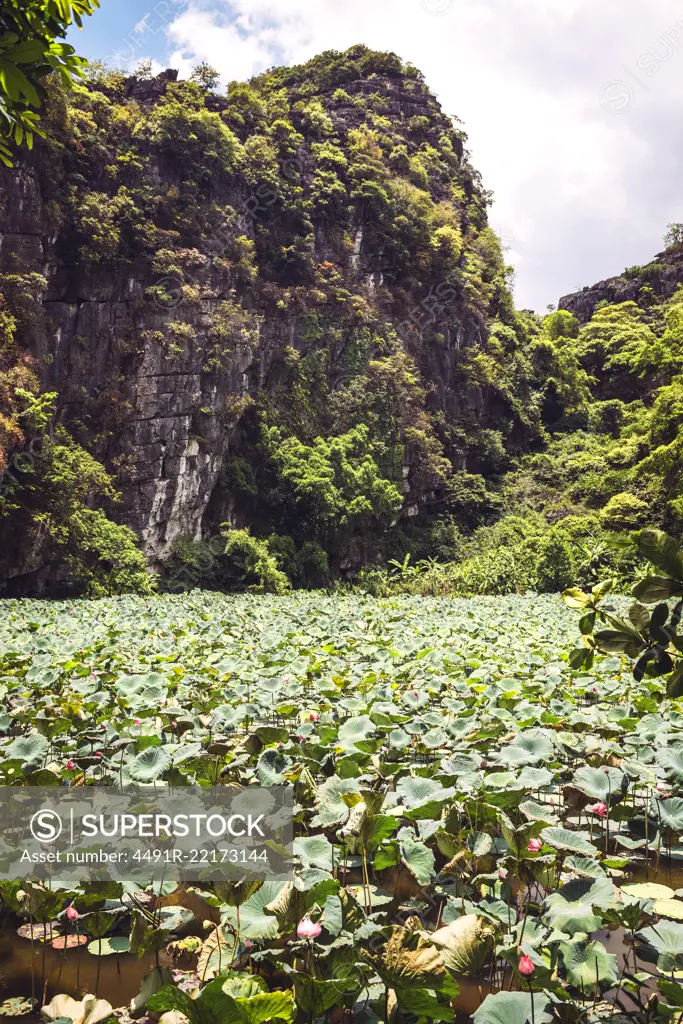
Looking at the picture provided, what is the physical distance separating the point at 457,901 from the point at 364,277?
2404 centimetres

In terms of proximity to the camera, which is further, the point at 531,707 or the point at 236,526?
the point at 236,526

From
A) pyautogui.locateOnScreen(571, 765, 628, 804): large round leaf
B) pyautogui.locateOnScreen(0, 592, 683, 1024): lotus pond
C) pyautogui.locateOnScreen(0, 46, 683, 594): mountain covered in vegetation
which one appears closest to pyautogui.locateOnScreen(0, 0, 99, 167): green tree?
pyautogui.locateOnScreen(0, 592, 683, 1024): lotus pond

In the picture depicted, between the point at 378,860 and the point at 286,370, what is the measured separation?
19476mm

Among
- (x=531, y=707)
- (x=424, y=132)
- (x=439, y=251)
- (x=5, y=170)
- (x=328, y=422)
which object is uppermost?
(x=424, y=132)

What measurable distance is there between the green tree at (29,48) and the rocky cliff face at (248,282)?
13554 millimetres

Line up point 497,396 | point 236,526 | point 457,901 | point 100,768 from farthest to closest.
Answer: point 497,396, point 236,526, point 100,768, point 457,901

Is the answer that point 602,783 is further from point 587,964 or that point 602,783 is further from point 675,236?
point 675,236

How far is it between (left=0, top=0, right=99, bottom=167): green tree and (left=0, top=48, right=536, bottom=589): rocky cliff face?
534 inches

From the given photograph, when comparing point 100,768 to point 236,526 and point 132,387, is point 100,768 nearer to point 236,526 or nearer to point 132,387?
point 132,387

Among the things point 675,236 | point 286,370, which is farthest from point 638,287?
point 286,370

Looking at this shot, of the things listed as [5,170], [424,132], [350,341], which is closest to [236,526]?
[350,341]

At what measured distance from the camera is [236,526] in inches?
749

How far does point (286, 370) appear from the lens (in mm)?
20453

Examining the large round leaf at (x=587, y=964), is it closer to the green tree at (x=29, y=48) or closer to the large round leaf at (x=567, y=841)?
the large round leaf at (x=567, y=841)
